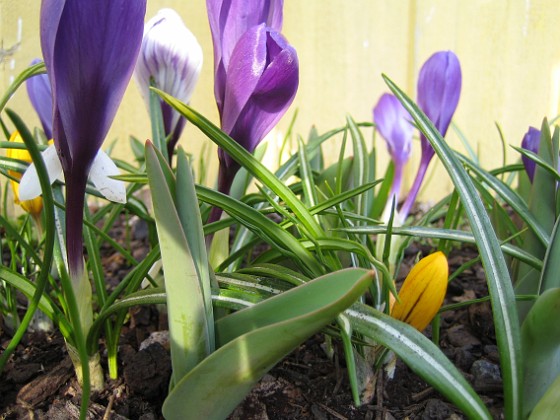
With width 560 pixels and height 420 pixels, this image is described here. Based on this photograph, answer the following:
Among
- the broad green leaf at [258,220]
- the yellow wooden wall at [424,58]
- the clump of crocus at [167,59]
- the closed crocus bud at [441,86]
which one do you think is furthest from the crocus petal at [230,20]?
the yellow wooden wall at [424,58]

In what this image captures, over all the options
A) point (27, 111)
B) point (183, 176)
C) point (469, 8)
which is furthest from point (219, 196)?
point (469, 8)

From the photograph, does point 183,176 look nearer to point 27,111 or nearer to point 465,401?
point 465,401

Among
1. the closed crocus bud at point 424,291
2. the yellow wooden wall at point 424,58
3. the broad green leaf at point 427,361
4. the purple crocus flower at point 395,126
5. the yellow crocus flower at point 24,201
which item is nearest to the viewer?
the broad green leaf at point 427,361

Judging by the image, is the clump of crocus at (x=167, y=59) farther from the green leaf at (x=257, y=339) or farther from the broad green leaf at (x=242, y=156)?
the green leaf at (x=257, y=339)

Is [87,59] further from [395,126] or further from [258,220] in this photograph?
[395,126]

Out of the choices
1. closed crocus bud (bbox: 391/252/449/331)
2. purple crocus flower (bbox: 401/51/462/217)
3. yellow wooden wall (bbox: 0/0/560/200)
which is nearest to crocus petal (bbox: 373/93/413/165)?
purple crocus flower (bbox: 401/51/462/217)

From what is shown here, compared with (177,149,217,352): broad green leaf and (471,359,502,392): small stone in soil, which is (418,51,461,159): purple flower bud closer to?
(471,359,502,392): small stone in soil
